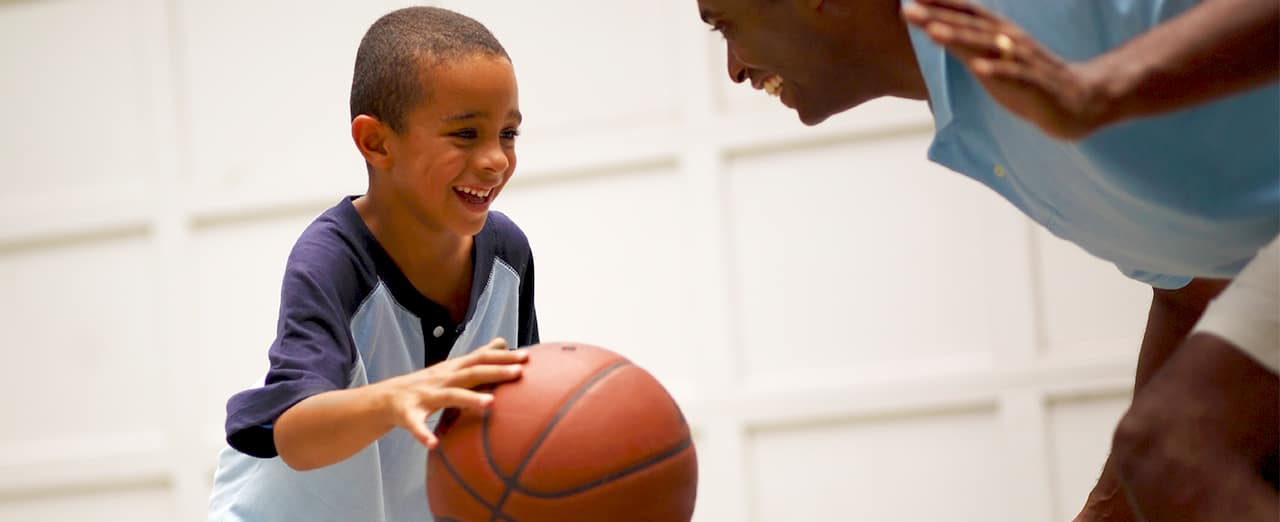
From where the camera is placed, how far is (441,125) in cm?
241

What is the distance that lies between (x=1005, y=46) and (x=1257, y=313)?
1.37 ft

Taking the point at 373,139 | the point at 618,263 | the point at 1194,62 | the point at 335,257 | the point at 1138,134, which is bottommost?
the point at 618,263

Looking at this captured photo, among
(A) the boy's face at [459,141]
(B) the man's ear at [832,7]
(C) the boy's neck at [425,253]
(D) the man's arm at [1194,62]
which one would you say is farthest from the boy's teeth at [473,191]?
(D) the man's arm at [1194,62]

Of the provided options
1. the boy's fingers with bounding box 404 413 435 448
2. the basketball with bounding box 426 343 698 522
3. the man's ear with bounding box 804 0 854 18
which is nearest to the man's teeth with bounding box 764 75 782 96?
the man's ear with bounding box 804 0 854 18

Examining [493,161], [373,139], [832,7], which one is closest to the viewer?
[832,7]

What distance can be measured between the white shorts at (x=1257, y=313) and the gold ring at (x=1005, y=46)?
0.39 m

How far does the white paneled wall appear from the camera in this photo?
3.71m

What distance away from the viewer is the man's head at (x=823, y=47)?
1.88 m

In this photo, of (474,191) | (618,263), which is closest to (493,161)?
(474,191)

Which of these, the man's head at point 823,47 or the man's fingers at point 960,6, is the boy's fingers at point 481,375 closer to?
the man's head at point 823,47

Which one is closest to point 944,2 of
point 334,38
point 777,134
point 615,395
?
point 615,395

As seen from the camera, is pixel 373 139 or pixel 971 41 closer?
pixel 971 41

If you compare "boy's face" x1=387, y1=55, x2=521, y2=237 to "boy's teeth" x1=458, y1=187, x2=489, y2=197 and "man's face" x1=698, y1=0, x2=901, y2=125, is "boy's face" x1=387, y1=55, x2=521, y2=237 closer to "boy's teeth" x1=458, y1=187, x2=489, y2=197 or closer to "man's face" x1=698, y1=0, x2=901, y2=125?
"boy's teeth" x1=458, y1=187, x2=489, y2=197

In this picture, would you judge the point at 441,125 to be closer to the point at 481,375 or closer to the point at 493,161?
the point at 493,161
